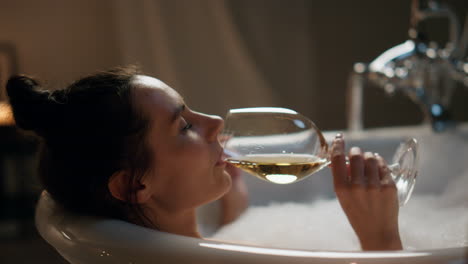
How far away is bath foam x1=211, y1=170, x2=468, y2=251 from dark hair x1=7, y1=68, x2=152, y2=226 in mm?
457

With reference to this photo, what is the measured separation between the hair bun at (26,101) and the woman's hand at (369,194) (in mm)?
428

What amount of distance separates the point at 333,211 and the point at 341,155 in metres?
0.51

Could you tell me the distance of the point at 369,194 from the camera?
69 cm

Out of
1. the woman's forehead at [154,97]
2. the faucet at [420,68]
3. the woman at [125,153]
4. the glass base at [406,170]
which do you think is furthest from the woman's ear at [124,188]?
the faucet at [420,68]

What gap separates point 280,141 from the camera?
75 cm

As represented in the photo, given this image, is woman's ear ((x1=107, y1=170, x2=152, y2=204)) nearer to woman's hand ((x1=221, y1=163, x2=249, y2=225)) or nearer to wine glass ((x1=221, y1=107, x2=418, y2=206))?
wine glass ((x1=221, y1=107, x2=418, y2=206))

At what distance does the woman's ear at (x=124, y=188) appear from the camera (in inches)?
27.4

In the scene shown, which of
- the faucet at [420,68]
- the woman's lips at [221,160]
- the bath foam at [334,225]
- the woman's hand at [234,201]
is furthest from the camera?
the faucet at [420,68]

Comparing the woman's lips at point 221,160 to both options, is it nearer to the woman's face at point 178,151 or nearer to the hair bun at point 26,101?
the woman's face at point 178,151

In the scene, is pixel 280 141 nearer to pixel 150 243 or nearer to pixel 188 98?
pixel 150 243

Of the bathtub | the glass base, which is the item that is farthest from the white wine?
the bathtub

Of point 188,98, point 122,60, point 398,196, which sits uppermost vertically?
point 398,196

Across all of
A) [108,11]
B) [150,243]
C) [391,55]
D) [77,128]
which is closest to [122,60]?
[108,11]

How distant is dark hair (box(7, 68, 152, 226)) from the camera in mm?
684
